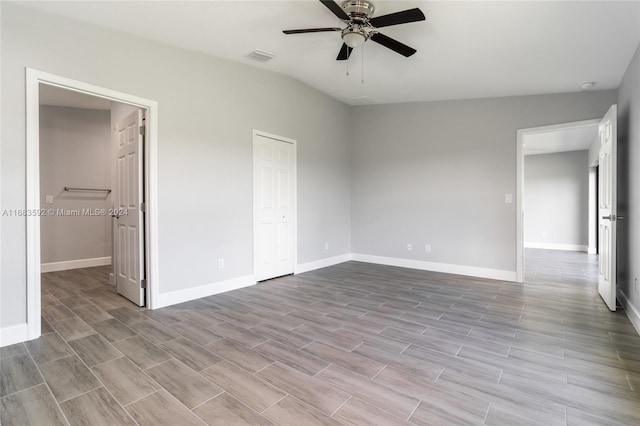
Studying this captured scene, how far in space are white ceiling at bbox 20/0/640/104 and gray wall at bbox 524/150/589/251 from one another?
4.98 m

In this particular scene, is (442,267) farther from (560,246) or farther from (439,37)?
(560,246)

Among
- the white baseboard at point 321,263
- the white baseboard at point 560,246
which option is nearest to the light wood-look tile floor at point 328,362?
the white baseboard at point 321,263

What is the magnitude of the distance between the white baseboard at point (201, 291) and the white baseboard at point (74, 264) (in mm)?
3285

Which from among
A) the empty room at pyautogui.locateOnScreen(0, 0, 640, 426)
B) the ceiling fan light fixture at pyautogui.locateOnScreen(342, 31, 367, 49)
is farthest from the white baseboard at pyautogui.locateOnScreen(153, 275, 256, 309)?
the ceiling fan light fixture at pyautogui.locateOnScreen(342, 31, 367, 49)

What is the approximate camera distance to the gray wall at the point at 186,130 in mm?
2580

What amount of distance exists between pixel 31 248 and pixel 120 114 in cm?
205

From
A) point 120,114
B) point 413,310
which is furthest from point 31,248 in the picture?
point 413,310

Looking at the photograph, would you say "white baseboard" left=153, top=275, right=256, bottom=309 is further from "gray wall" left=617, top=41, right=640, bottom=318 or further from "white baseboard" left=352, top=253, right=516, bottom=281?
"gray wall" left=617, top=41, right=640, bottom=318

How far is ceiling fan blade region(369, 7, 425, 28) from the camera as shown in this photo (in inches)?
92.2

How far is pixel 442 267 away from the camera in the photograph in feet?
17.5

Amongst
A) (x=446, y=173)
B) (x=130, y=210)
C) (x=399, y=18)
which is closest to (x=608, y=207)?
(x=446, y=173)

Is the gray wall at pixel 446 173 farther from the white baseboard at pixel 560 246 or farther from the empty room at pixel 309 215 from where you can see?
the white baseboard at pixel 560 246

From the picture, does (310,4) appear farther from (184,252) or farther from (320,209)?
(320,209)

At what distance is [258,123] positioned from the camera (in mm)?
4500
